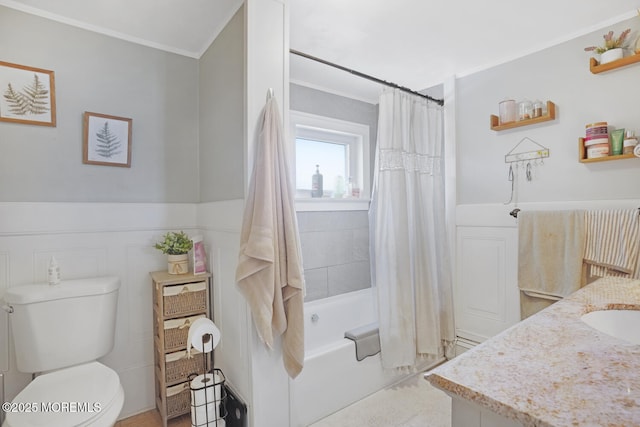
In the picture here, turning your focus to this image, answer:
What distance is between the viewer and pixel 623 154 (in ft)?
5.61

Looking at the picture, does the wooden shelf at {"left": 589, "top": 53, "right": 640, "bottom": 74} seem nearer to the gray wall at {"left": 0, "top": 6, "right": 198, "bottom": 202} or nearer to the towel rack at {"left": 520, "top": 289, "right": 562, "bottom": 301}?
the towel rack at {"left": 520, "top": 289, "right": 562, "bottom": 301}

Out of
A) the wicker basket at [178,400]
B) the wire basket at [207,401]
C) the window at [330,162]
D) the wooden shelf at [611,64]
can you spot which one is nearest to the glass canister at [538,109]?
the wooden shelf at [611,64]

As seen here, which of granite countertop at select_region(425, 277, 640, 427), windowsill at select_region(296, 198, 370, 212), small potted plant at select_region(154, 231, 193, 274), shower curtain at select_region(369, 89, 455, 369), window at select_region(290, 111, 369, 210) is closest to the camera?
granite countertop at select_region(425, 277, 640, 427)

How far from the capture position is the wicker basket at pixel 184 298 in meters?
1.75

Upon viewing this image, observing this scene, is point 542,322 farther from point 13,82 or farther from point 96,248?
point 13,82

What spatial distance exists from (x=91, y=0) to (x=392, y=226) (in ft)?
6.75

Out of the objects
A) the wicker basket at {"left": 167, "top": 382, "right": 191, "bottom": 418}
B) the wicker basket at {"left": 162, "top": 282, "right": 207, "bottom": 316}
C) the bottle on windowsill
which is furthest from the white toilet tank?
the bottle on windowsill

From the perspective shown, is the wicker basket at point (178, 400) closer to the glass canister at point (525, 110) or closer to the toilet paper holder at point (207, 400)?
the toilet paper holder at point (207, 400)

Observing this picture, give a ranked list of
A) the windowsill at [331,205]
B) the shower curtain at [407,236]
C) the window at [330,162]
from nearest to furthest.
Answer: the shower curtain at [407,236] → the windowsill at [331,205] → the window at [330,162]

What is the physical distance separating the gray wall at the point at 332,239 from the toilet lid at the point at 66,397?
1.45 metres

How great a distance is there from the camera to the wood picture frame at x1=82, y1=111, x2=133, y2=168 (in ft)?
5.96

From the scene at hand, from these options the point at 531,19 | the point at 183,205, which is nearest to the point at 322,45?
the point at 531,19

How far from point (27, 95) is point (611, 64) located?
3086mm

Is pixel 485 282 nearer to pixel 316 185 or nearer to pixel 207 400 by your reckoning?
pixel 316 185
